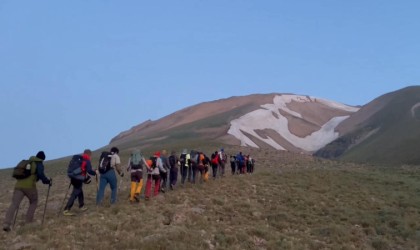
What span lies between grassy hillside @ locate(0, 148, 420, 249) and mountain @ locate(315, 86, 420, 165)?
142 feet

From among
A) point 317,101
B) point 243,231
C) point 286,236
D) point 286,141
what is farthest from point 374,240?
point 317,101

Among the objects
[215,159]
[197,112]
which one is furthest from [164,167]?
[197,112]

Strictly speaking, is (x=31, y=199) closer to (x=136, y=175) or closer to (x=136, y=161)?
(x=136, y=175)

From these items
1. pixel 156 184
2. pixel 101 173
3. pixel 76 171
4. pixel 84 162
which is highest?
pixel 84 162

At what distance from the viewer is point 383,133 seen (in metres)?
86.2

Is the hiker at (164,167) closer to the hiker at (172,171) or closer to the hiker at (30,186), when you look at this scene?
the hiker at (172,171)

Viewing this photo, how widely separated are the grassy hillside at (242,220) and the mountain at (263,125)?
4255cm

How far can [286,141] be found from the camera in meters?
88.9

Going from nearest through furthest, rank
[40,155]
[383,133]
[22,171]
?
[22,171] < [40,155] < [383,133]

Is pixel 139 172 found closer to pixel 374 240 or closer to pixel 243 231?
pixel 243 231

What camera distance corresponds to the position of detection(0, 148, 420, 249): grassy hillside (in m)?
12.1

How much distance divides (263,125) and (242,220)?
78572 mm

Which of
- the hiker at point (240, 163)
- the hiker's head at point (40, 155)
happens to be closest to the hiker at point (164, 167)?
the hiker's head at point (40, 155)

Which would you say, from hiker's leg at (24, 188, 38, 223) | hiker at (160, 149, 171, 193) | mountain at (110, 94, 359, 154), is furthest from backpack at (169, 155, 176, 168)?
mountain at (110, 94, 359, 154)
